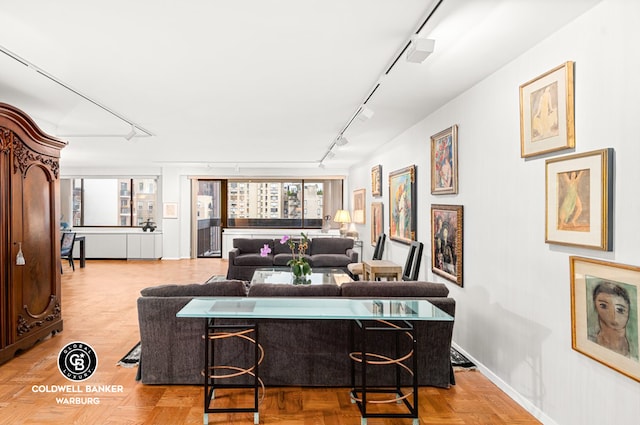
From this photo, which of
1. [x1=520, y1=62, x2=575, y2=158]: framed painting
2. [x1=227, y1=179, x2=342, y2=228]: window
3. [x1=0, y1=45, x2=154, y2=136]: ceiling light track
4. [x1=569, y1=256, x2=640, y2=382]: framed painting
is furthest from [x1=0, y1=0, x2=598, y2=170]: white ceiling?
[x1=227, y1=179, x2=342, y2=228]: window

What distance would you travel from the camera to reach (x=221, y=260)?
10.4 meters

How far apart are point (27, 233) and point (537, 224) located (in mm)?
4387

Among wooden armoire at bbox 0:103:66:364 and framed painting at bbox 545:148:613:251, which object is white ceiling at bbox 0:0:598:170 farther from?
framed painting at bbox 545:148:613:251

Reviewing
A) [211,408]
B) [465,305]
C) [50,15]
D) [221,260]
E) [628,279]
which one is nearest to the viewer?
[628,279]

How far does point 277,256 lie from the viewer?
7.65 meters

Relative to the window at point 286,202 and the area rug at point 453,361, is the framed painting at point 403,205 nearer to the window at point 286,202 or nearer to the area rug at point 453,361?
the area rug at point 453,361

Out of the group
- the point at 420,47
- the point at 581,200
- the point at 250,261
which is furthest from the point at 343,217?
the point at 581,200

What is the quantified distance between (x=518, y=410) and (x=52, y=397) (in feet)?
10.7

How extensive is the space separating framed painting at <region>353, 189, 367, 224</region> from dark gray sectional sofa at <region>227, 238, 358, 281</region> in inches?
33.1

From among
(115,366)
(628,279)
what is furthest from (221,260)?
(628,279)

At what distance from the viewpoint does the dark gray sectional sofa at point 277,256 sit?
7.49 m

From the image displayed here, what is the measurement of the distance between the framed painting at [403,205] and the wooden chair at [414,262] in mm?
227

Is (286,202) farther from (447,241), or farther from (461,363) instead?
(461,363)

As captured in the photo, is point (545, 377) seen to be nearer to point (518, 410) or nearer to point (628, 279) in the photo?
point (518, 410)
